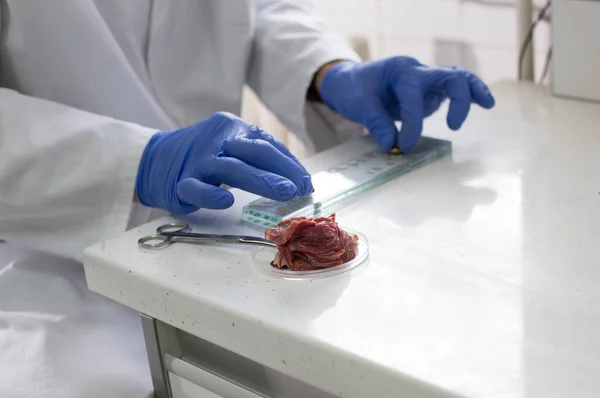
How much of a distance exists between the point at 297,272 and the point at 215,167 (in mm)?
198

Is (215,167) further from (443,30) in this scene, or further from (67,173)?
(443,30)

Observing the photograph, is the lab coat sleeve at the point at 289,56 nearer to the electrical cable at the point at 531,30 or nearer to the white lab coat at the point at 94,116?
the white lab coat at the point at 94,116

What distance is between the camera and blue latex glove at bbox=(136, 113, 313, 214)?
83 cm

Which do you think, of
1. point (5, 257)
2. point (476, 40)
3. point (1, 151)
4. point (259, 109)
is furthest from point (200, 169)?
point (259, 109)

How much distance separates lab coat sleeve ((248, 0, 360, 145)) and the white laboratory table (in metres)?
0.37

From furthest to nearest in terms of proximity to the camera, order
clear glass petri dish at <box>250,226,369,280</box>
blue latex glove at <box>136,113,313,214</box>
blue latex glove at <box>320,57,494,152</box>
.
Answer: blue latex glove at <box>320,57,494,152</box>, blue latex glove at <box>136,113,313,214</box>, clear glass petri dish at <box>250,226,369,280</box>

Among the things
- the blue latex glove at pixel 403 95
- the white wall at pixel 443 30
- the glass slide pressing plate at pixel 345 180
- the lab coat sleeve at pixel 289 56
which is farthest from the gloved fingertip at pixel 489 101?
the white wall at pixel 443 30

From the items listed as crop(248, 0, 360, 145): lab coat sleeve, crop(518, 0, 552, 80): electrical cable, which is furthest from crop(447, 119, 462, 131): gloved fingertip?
crop(518, 0, 552, 80): electrical cable

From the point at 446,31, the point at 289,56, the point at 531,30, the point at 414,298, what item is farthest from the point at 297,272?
the point at 446,31

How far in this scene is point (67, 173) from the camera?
37.3 inches

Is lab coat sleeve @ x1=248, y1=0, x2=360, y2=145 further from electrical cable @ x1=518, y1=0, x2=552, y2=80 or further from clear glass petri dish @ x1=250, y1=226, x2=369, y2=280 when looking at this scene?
clear glass petri dish @ x1=250, y1=226, x2=369, y2=280

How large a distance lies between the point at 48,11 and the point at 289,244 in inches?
23.2

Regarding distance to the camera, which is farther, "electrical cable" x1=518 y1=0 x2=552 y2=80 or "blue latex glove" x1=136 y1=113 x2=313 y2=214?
"electrical cable" x1=518 y1=0 x2=552 y2=80

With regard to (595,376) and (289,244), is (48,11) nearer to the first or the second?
(289,244)
